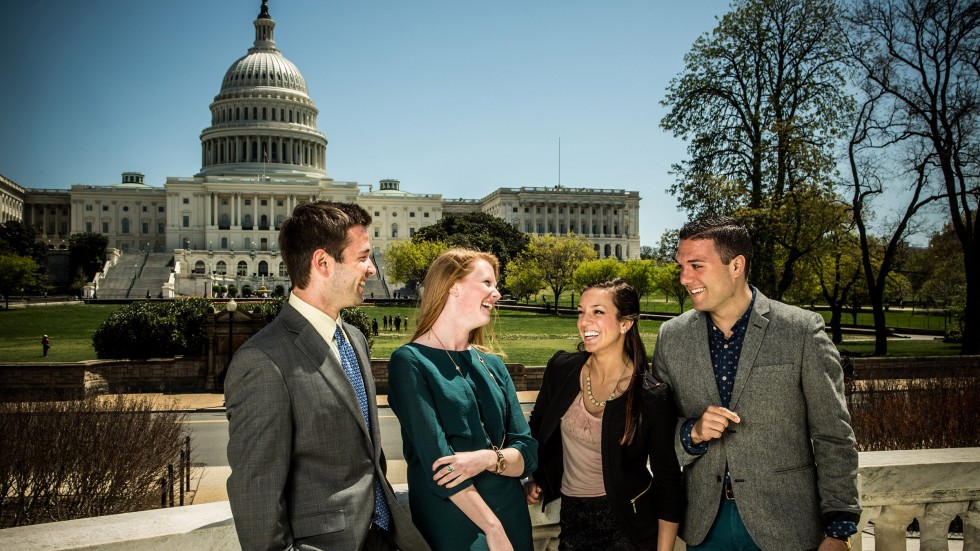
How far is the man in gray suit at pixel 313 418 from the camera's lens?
8.55 ft

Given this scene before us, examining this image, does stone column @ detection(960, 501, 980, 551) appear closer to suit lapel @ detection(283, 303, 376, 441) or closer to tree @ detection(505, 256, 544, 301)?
suit lapel @ detection(283, 303, 376, 441)

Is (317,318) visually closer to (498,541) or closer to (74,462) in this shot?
(498,541)

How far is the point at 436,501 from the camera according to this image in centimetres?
306

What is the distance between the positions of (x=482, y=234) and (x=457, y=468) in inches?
2957

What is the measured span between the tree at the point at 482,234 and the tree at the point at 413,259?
3474 mm

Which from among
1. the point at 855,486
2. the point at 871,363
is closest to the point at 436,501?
the point at 855,486

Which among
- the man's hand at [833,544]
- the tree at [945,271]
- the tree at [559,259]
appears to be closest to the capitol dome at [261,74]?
the tree at [559,259]

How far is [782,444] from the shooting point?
11.0 ft

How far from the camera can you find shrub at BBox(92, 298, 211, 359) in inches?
814

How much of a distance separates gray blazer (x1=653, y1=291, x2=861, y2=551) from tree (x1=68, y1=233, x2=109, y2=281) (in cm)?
10460

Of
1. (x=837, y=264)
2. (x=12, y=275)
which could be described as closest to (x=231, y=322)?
(x=837, y=264)

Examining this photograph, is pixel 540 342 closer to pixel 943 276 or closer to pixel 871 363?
pixel 871 363

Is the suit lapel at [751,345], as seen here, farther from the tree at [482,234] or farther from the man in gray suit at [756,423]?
the tree at [482,234]

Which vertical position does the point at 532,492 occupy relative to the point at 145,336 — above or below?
above
